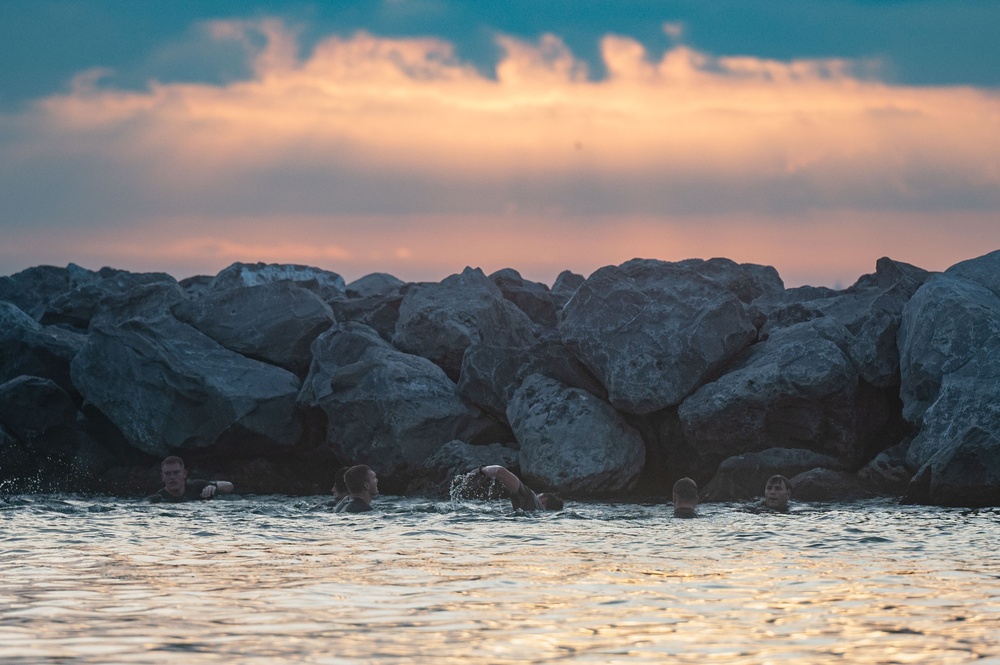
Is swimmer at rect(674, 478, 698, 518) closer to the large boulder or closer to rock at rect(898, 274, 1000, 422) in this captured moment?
the large boulder

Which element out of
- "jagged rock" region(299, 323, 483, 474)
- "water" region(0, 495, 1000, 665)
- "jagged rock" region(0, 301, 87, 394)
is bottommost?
"water" region(0, 495, 1000, 665)

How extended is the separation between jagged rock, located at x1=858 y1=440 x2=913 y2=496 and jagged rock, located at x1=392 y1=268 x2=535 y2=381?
836cm

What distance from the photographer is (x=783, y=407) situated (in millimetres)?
19000

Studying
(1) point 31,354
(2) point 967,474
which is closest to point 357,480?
(2) point 967,474

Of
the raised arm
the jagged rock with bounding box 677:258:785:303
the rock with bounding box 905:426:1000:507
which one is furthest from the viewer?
the jagged rock with bounding box 677:258:785:303

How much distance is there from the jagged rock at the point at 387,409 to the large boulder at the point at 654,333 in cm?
263

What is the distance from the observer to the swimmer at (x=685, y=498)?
50.2 ft

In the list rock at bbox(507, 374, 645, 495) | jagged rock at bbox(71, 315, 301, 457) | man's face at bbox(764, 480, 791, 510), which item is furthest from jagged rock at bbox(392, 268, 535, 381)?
man's face at bbox(764, 480, 791, 510)

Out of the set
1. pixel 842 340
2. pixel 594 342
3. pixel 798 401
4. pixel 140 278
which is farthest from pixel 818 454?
pixel 140 278

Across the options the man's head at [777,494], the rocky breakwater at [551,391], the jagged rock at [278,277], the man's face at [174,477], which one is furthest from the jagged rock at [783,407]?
the jagged rock at [278,277]

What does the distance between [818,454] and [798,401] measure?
3.05ft

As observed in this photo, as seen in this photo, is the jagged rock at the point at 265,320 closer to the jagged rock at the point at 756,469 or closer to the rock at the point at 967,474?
the jagged rock at the point at 756,469

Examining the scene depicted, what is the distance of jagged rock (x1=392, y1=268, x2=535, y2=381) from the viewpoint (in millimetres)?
23516

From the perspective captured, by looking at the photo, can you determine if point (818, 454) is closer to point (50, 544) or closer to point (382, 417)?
point (382, 417)
